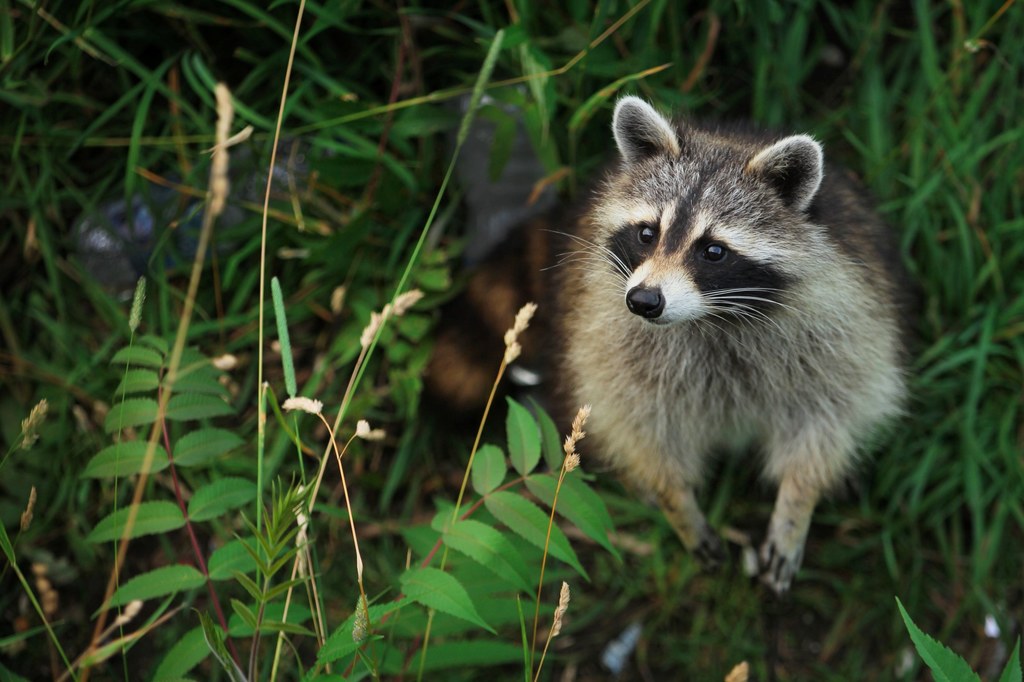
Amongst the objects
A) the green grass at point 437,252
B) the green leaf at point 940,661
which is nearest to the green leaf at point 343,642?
the green leaf at point 940,661

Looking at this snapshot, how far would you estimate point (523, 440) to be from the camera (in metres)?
1.99

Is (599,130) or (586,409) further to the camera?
(599,130)

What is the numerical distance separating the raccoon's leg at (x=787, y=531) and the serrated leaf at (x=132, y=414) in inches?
68.0

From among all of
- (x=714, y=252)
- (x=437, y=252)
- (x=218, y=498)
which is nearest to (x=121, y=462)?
(x=218, y=498)

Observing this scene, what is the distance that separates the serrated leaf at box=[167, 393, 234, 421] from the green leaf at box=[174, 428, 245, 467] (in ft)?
0.14

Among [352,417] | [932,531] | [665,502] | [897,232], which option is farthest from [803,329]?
[352,417]

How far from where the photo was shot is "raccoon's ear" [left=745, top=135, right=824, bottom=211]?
206 cm

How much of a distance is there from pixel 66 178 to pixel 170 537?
4.32 ft

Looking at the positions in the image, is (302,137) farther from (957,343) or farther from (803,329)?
(957,343)

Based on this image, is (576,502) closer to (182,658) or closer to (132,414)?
(182,658)

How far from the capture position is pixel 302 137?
10.4ft

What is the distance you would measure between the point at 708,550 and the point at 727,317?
2.94 feet

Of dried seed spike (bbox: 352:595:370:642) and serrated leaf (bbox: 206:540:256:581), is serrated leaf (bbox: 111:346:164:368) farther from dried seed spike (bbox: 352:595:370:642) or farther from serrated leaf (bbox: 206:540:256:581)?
dried seed spike (bbox: 352:595:370:642)

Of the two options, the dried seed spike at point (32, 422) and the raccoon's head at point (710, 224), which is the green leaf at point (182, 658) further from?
the raccoon's head at point (710, 224)
